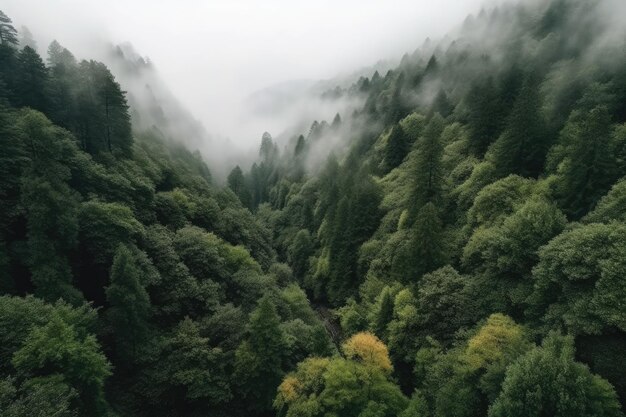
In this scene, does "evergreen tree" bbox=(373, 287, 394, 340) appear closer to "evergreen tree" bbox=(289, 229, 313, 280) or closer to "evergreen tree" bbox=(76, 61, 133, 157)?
"evergreen tree" bbox=(289, 229, 313, 280)

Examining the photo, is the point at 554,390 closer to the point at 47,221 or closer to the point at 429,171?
the point at 429,171

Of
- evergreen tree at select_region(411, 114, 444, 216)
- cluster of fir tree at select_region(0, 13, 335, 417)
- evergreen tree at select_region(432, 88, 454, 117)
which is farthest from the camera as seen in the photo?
evergreen tree at select_region(432, 88, 454, 117)

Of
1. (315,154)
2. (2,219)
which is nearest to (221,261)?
(2,219)

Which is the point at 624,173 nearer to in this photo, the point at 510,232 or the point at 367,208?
the point at 510,232

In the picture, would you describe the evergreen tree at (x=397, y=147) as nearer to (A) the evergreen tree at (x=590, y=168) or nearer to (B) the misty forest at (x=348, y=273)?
(B) the misty forest at (x=348, y=273)

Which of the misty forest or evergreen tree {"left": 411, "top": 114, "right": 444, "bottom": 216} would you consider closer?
the misty forest

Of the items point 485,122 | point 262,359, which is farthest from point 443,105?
point 262,359

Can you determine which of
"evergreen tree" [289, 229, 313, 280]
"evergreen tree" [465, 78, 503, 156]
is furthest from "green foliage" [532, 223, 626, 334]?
"evergreen tree" [289, 229, 313, 280]
